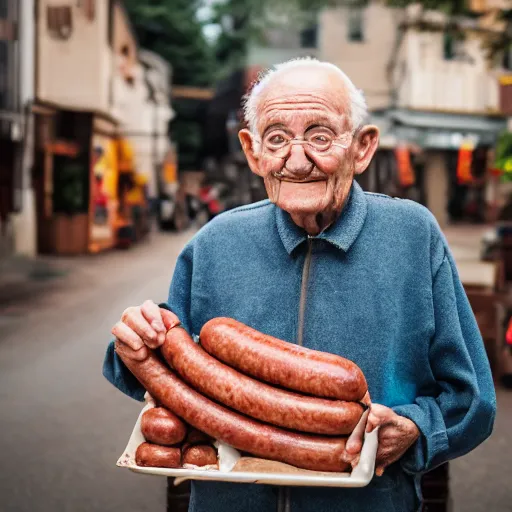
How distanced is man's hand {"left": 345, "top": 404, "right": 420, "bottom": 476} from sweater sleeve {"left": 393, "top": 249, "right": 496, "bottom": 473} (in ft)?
0.12

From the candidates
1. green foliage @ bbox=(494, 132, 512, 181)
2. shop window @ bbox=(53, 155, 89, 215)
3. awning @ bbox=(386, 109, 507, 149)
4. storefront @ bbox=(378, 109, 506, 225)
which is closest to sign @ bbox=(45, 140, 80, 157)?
shop window @ bbox=(53, 155, 89, 215)

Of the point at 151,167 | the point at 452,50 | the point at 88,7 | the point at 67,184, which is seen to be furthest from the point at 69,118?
the point at 452,50

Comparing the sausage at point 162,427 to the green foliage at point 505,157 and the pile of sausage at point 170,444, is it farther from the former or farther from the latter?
the green foliage at point 505,157

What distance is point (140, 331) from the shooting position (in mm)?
1774

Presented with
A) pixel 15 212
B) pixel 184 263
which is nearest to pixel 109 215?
pixel 15 212

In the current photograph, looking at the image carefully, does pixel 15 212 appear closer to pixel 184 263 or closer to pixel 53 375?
pixel 53 375

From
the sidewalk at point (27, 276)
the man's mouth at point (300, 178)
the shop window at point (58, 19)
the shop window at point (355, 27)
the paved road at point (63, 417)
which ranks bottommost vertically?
the sidewalk at point (27, 276)

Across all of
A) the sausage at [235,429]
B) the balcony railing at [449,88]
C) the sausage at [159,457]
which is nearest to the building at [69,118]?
the balcony railing at [449,88]

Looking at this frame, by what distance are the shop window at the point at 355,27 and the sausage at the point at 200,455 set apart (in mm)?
24362

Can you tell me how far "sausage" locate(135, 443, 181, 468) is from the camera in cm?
171

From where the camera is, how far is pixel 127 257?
769 inches

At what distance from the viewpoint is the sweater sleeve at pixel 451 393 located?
72.5 inches

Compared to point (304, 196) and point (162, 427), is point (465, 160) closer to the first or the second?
point (304, 196)

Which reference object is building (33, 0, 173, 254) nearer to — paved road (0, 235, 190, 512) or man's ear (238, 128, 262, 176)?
paved road (0, 235, 190, 512)
